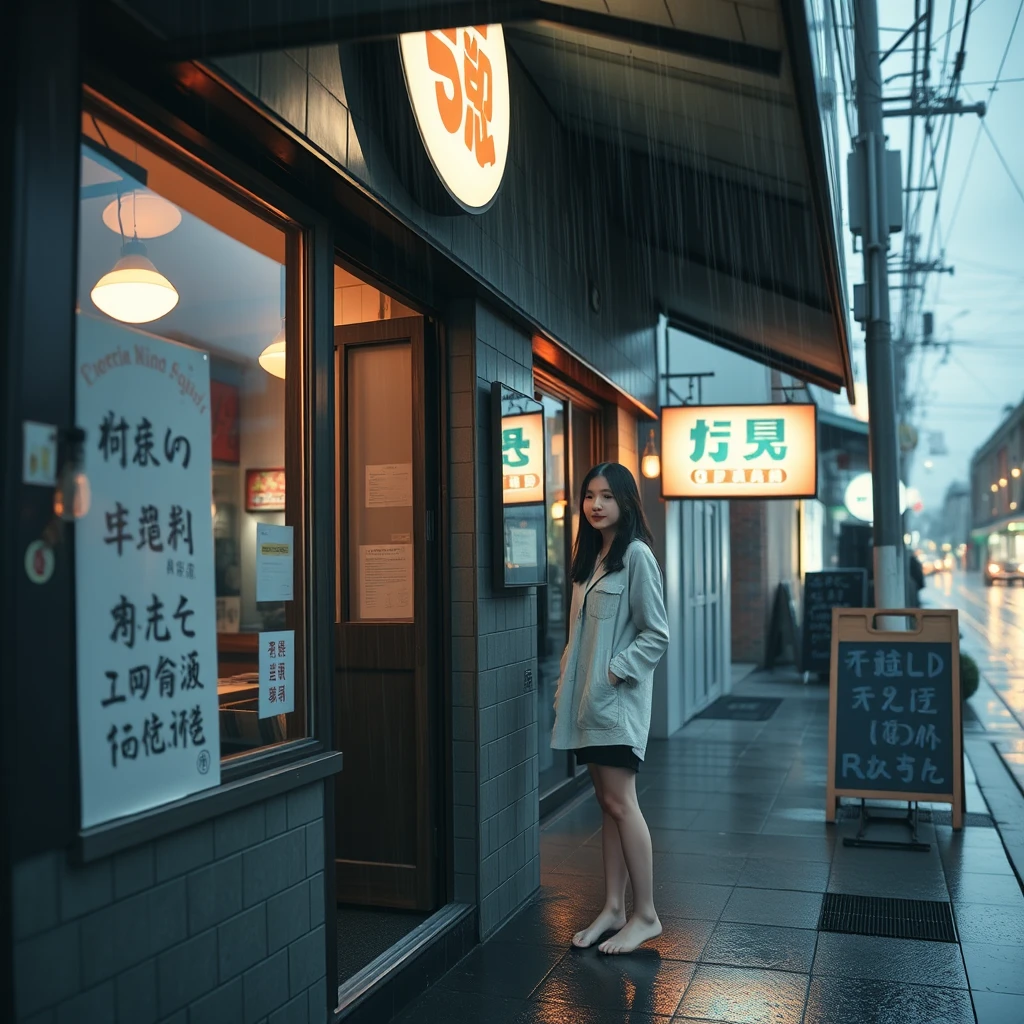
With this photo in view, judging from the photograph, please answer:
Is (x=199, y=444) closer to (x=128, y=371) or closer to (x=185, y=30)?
(x=128, y=371)

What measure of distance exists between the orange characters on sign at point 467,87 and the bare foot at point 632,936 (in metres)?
3.16

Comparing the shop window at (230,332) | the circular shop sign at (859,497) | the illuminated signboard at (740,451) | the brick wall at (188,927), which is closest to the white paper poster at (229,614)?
the shop window at (230,332)

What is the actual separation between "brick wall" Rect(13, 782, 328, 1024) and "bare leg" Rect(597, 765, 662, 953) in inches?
58.3

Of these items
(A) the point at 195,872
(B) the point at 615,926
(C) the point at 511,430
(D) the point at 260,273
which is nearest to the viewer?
(A) the point at 195,872

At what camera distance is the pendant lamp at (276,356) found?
3441 mm

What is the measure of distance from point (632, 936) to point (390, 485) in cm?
218

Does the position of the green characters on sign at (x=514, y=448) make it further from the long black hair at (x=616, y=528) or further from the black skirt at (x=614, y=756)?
the black skirt at (x=614, y=756)

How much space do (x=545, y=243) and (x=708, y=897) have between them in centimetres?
347

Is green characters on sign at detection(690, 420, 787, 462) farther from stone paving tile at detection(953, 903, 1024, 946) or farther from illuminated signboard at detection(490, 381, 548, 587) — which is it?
stone paving tile at detection(953, 903, 1024, 946)

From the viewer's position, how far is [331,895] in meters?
3.45

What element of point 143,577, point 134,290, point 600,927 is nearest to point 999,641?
point 600,927

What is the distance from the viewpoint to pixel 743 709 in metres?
11.9

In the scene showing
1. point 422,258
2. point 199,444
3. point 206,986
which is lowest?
point 206,986

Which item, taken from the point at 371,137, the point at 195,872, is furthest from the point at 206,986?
the point at 371,137
